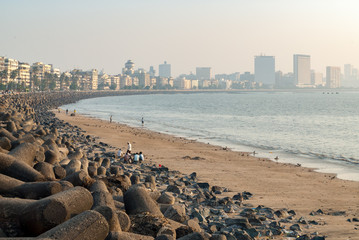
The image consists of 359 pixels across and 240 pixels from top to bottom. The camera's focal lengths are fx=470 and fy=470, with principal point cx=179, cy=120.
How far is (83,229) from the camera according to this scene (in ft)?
20.9

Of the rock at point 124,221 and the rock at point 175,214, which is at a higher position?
the rock at point 124,221

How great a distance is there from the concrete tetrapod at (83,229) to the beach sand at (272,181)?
6971 millimetres

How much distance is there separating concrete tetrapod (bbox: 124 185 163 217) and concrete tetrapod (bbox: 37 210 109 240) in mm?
1882

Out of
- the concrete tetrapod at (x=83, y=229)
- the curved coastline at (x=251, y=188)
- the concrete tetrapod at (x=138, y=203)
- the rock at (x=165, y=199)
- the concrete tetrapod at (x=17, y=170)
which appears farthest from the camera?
the curved coastline at (x=251, y=188)

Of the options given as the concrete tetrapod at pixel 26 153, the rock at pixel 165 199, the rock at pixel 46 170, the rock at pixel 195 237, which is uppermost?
the concrete tetrapod at pixel 26 153

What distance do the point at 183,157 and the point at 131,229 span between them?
62.6 feet

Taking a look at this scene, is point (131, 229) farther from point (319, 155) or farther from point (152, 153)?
point (319, 155)

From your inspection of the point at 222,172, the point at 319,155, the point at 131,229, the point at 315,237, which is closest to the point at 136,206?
the point at 131,229

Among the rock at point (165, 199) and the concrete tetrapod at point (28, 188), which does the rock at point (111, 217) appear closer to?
the concrete tetrapod at point (28, 188)

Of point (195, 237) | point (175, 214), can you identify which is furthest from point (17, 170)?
point (195, 237)

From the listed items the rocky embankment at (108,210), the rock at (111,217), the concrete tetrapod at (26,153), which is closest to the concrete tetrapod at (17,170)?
the rocky embankment at (108,210)

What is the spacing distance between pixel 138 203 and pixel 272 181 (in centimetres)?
1239

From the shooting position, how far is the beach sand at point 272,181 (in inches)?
539

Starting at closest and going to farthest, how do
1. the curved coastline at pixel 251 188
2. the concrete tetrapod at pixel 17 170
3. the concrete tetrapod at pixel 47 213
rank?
the concrete tetrapod at pixel 47 213 → the concrete tetrapod at pixel 17 170 → the curved coastline at pixel 251 188
